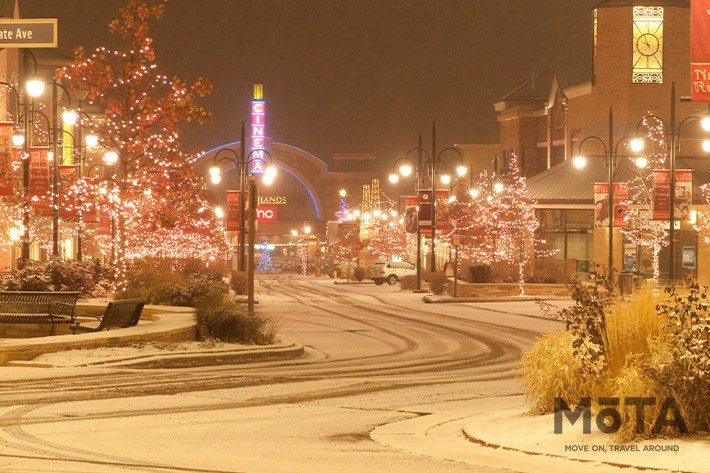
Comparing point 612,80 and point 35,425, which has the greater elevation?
point 612,80

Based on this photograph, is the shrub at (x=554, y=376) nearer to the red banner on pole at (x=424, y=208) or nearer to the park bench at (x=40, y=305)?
the park bench at (x=40, y=305)

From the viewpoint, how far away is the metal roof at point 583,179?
65.6 meters

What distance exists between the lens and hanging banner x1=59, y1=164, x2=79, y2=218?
39562 millimetres

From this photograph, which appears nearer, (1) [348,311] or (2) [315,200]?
(1) [348,311]

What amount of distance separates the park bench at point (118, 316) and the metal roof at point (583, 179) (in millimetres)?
44490

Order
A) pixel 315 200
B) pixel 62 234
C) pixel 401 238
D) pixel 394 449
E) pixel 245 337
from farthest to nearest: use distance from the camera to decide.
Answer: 1. pixel 315 200
2. pixel 401 238
3. pixel 62 234
4. pixel 245 337
5. pixel 394 449

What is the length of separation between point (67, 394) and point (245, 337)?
25.4 feet

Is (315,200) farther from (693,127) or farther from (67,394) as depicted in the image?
(67,394)

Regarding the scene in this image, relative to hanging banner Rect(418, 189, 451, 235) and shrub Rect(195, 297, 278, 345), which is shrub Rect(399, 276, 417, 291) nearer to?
hanging banner Rect(418, 189, 451, 235)

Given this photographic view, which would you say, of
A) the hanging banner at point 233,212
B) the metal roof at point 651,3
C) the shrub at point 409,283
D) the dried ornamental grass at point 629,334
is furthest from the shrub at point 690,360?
the metal roof at point 651,3

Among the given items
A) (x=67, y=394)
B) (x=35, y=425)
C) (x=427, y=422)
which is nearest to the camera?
(x=35, y=425)

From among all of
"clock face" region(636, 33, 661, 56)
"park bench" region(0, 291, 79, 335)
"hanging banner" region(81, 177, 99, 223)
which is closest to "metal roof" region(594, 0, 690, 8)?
"clock face" region(636, 33, 661, 56)

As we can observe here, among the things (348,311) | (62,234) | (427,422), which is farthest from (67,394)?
(62,234)

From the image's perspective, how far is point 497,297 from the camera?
169ft
